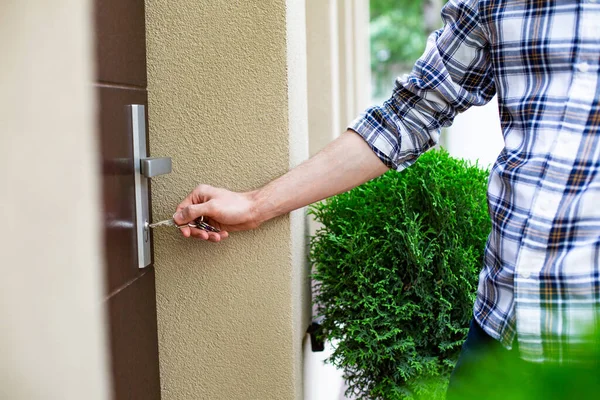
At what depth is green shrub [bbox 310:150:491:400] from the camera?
209 centimetres

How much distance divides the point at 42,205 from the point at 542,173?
0.86m

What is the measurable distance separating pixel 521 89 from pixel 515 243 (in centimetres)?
30

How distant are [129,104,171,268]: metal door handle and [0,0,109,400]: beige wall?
0.46 m

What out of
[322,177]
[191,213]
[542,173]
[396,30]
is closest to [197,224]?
[191,213]

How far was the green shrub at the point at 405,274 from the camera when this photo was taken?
6.86 feet

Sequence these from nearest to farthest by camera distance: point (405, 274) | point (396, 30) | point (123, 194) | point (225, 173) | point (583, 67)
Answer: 1. point (583, 67)
2. point (123, 194)
3. point (225, 173)
4. point (405, 274)
5. point (396, 30)

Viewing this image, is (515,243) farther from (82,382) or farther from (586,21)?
(82,382)

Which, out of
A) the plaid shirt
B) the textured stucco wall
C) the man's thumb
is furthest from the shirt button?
the man's thumb

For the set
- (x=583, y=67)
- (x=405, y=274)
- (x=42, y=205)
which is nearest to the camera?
(x=42, y=205)

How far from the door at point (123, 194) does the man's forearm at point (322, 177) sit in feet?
1.06

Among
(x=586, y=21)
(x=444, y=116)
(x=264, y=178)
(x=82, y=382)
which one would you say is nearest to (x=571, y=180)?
(x=586, y=21)

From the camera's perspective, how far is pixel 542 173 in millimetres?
1311

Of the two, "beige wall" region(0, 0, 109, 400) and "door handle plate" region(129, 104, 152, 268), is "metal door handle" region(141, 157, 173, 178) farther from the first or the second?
"beige wall" region(0, 0, 109, 400)

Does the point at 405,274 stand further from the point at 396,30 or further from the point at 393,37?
the point at 393,37
